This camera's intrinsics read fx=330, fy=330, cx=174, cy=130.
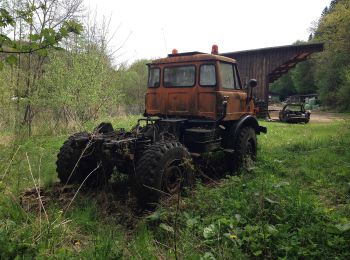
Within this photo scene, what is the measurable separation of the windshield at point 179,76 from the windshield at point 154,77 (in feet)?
0.71

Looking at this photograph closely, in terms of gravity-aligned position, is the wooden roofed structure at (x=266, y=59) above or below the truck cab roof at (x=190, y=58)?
above

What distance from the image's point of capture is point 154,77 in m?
7.04

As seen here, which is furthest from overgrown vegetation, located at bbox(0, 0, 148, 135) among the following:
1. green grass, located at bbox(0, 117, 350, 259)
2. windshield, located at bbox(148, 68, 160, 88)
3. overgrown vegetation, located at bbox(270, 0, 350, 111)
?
overgrown vegetation, located at bbox(270, 0, 350, 111)

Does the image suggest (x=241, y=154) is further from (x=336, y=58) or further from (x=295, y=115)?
(x=336, y=58)

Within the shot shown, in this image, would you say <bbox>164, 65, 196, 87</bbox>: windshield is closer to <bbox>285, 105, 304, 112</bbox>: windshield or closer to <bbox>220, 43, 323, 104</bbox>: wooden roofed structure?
<bbox>285, 105, 304, 112</bbox>: windshield

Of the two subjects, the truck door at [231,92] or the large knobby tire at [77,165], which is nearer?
the large knobby tire at [77,165]

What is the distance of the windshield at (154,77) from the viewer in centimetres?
696

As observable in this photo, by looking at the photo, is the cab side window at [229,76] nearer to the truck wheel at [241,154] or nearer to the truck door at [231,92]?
the truck door at [231,92]

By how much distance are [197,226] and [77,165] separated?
2.59m

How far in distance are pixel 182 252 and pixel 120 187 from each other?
277 cm

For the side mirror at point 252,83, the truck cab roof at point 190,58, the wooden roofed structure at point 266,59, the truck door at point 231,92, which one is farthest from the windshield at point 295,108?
the truck cab roof at point 190,58

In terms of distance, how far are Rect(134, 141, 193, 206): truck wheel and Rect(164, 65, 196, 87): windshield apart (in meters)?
1.91

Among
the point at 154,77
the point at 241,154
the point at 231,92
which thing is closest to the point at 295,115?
the point at 241,154

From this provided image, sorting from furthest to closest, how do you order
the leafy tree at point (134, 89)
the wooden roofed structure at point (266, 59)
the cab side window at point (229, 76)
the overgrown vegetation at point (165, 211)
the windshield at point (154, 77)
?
the leafy tree at point (134, 89)
the wooden roofed structure at point (266, 59)
the windshield at point (154, 77)
the cab side window at point (229, 76)
the overgrown vegetation at point (165, 211)
